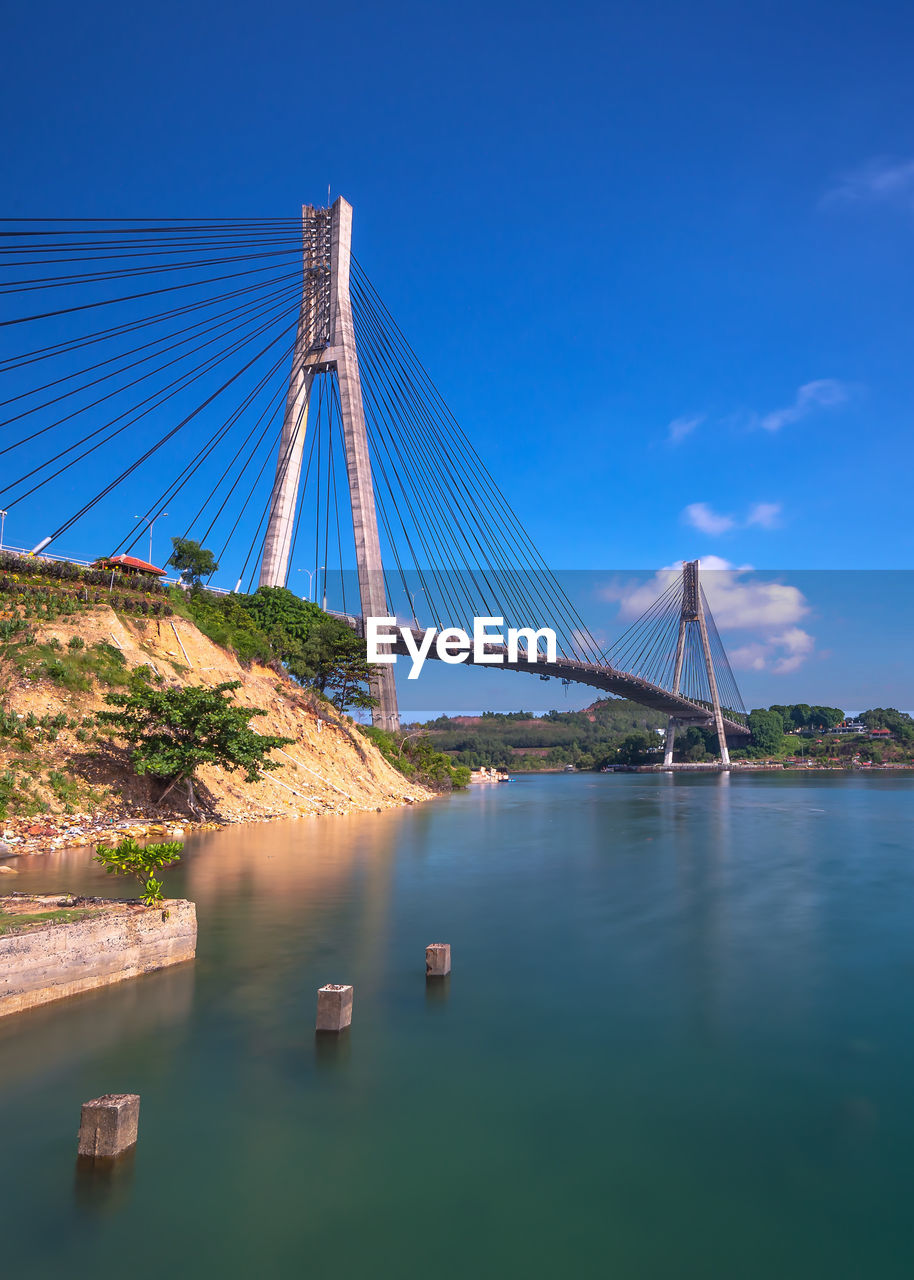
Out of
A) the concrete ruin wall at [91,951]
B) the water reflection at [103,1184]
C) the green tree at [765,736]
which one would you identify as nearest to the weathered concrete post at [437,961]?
the concrete ruin wall at [91,951]

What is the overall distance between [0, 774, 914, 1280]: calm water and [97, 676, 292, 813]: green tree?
847 cm

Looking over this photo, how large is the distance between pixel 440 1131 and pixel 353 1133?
0.66 meters

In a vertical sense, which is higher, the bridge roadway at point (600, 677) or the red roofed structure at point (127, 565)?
the red roofed structure at point (127, 565)

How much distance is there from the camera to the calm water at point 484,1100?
4.83 m

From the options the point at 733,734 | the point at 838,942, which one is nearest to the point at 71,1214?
the point at 838,942

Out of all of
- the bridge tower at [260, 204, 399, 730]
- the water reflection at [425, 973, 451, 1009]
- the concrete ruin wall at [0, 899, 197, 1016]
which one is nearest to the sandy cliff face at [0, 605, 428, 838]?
the bridge tower at [260, 204, 399, 730]

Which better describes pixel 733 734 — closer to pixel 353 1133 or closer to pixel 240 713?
pixel 240 713

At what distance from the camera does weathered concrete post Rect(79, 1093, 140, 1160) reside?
5406 mm

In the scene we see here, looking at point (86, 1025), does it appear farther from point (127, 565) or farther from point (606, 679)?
point (606, 679)

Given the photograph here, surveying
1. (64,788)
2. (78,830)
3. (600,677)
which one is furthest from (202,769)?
(600,677)

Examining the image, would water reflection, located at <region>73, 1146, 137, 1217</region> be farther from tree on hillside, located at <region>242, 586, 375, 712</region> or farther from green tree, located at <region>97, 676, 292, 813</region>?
tree on hillside, located at <region>242, 586, 375, 712</region>

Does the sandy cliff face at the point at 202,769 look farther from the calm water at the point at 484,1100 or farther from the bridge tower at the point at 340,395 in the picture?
the calm water at the point at 484,1100

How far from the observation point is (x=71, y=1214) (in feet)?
16.3

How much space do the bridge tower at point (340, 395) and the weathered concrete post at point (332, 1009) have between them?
32.5 m
